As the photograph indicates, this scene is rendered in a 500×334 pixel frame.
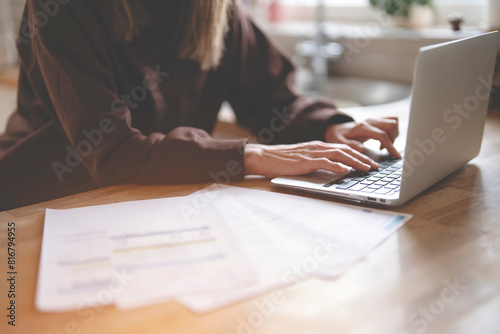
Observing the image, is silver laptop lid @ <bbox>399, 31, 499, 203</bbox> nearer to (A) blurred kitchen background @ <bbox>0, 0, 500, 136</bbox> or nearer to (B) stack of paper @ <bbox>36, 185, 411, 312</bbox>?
(B) stack of paper @ <bbox>36, 185, 411, 312</bbox>

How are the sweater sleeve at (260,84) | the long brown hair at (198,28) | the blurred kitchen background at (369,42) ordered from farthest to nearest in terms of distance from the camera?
the blurred kitchen background at (369,42) < the sweater sleeve at (260,84) < the long brown hair at (198,28)

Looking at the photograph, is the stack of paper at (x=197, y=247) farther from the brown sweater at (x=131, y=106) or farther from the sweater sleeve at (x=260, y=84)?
the sweater sleeve at (x=260, y=84)

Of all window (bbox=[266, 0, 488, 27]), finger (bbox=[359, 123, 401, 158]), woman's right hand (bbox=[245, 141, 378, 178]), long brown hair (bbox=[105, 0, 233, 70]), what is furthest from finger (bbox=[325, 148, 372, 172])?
window (bbox=[266, 0, 488, 27])

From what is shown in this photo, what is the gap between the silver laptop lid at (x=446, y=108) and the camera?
646 millimetres

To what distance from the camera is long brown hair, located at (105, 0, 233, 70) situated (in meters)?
1.01

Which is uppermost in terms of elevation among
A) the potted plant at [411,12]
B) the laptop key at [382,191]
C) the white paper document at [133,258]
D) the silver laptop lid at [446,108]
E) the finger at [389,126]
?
the potted plant at [411,12]

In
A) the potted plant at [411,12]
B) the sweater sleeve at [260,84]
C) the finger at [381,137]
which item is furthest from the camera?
the potted plant at [411,12]

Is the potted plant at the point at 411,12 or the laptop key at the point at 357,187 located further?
the potted plant at the point at 411,12

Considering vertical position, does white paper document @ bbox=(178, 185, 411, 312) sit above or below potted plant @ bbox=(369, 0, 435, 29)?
below

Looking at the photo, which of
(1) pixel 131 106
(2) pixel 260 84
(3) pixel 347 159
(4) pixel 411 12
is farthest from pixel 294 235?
(4) pixel 411 12

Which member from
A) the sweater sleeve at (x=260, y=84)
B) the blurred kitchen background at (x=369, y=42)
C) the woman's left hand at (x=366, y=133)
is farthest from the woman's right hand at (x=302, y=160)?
the blurred kitchen background at (x=369, y=42)

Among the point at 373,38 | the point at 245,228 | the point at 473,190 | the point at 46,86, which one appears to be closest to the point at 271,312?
the point at 245,228

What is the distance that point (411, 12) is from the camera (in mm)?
1725

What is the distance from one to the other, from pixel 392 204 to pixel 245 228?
0.69ft
